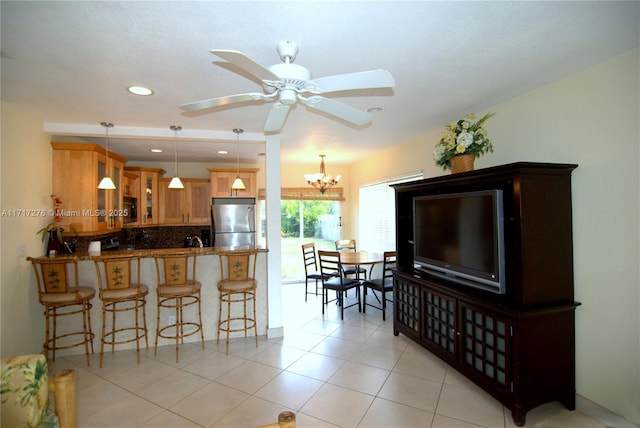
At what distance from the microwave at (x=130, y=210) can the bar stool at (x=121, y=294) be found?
5.47ft

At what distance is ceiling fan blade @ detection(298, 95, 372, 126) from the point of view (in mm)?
1825

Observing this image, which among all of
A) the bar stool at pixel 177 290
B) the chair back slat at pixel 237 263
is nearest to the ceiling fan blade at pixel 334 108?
the chair back slat at pixel 237 263

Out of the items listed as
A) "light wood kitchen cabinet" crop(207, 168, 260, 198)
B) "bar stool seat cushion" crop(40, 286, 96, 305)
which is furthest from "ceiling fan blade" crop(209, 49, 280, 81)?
"light wood kitchen cabinet" crop(207, 168, 260, 198)

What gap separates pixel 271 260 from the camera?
12.7 ft

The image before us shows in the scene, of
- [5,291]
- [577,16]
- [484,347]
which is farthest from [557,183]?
[5,291]

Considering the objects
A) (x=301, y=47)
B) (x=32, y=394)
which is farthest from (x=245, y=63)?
(x=32, y=394)

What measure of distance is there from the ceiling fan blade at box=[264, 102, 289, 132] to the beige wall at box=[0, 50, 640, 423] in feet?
6.99

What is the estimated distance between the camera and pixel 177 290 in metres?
3.24

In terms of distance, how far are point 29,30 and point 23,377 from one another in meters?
1.78

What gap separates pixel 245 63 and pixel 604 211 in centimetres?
253

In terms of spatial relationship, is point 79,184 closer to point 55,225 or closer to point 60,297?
point 55,225

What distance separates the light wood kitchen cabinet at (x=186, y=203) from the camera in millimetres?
5656

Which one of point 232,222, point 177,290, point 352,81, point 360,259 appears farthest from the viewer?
point 232,222

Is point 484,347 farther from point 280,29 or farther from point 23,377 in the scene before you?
point 23,377
